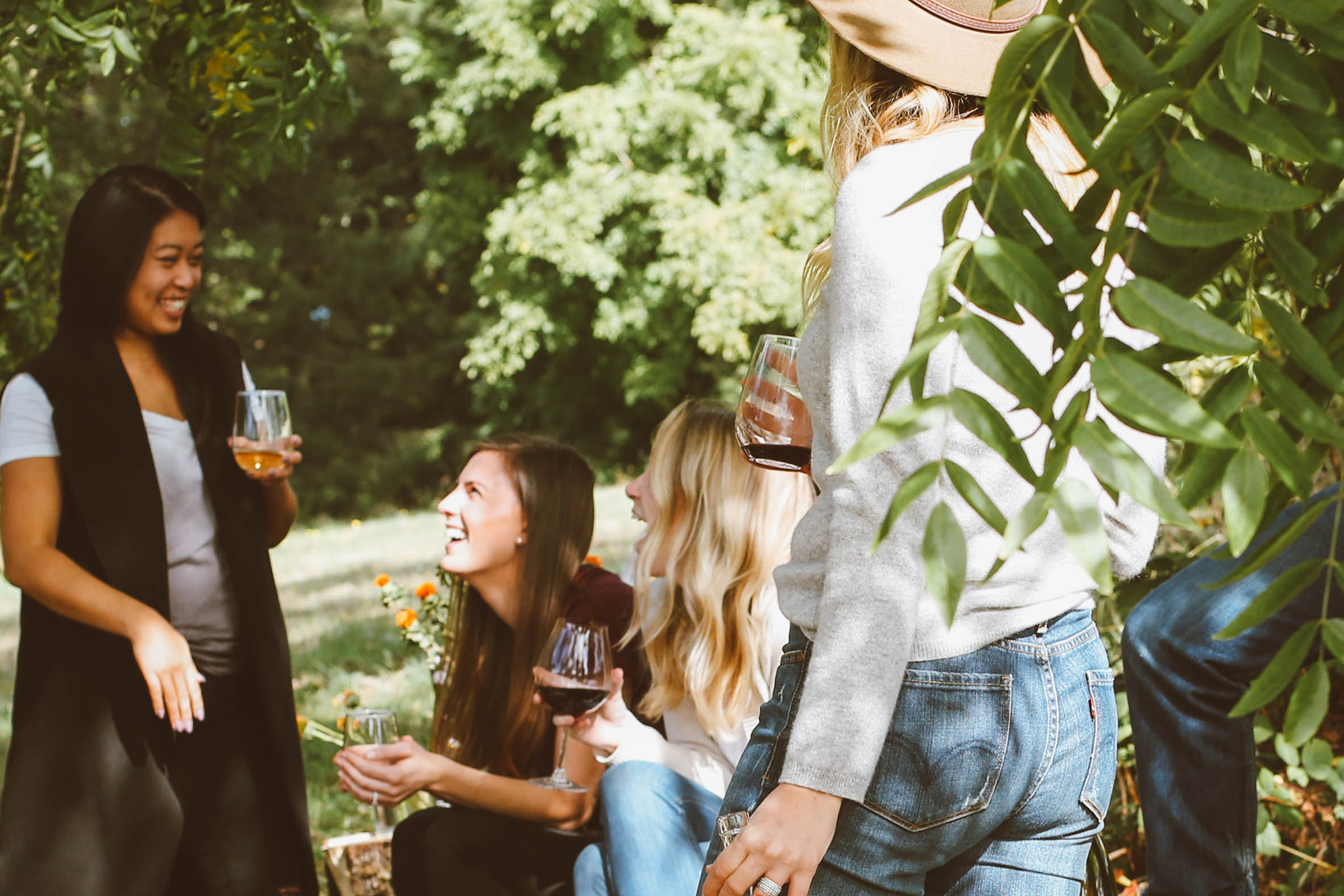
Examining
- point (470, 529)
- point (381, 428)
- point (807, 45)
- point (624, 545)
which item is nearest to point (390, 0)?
point (381, 428)

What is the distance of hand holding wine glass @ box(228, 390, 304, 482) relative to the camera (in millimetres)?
2705

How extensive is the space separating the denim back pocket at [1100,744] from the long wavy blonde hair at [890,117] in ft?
1.63

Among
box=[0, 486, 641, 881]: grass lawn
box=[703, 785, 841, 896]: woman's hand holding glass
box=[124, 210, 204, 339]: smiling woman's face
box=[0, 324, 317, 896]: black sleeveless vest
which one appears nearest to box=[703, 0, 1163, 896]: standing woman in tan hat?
box=[703, 785, 841, 896]: woman's hand holding glass

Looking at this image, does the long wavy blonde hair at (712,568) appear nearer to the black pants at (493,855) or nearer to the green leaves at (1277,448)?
the black pants at (493,855)

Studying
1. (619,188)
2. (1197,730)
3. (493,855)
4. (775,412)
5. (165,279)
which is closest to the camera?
(775,412)

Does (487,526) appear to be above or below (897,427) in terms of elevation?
below

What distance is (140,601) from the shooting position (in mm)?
2498

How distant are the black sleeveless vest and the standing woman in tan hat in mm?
1731

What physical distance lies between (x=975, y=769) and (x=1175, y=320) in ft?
2.19

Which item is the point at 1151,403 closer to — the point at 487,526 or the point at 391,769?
the point at 391,769

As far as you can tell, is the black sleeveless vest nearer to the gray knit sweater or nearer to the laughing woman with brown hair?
the laughing woman with brown hair

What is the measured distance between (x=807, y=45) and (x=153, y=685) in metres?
2.83

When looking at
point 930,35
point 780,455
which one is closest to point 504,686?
point 780,455

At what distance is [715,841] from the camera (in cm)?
128
